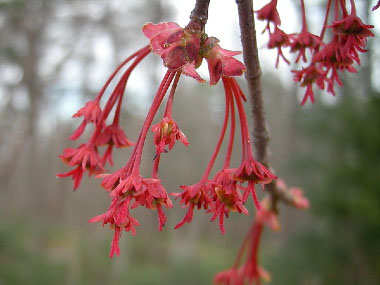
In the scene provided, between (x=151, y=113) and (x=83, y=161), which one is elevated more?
(x=151, y=113)

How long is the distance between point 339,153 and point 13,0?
709 centimetres

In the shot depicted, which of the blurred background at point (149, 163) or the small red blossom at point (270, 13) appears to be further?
the blurred background at point (149, 163)

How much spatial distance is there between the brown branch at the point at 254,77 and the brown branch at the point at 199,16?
0.11 metres

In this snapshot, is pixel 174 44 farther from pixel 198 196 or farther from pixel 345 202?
pixel 345 202

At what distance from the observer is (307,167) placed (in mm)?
8164

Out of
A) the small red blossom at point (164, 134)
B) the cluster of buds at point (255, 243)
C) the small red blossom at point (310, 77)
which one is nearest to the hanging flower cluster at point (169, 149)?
the small red blossom at point (164, 134)

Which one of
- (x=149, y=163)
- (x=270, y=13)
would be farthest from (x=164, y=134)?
(x=149, y=163)

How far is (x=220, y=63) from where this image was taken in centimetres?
76

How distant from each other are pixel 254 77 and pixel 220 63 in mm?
221

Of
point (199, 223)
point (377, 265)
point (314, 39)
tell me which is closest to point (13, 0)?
point (314, 39)

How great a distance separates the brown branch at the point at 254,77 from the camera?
848 millimetres

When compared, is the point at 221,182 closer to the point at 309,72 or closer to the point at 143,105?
the point at 309,72

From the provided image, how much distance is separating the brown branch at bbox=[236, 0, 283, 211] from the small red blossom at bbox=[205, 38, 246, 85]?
12 centimetres

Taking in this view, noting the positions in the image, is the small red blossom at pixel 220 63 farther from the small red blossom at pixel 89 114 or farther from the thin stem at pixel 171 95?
the small red blossom at pixel 89 114
